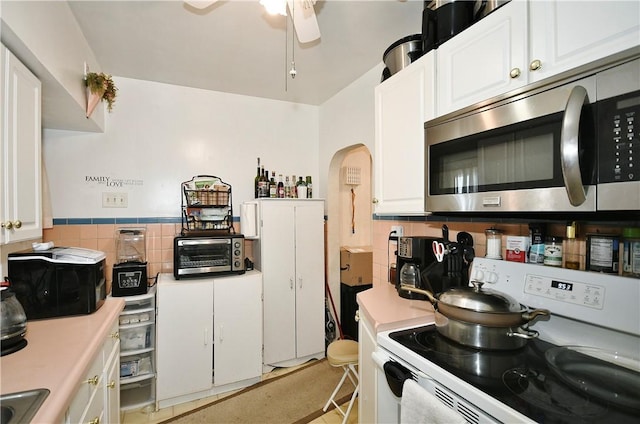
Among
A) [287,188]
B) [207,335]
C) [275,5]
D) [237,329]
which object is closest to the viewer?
[275,5]

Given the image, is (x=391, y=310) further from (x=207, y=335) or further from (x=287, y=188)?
(x=287, y=188)

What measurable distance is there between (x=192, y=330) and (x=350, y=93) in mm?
2518

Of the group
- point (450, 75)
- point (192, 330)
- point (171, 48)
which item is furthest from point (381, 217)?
point (171, 48)

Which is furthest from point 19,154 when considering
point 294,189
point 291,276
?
point 294,189

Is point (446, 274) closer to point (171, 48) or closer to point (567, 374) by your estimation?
point (567, 374)

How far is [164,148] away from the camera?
8.80 ft

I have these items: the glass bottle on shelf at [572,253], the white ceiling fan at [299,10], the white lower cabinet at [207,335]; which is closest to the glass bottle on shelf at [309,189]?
the white lower cabinet at [207,335]

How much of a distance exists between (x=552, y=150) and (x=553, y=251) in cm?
51

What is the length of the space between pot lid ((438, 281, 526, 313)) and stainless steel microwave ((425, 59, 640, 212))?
1.07 feet

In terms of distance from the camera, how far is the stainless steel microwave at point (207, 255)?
7.67 ft

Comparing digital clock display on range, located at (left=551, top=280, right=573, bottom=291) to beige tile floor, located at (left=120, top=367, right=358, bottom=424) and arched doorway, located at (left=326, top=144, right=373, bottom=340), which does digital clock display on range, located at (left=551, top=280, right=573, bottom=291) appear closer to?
beige tile floor, located at (left=120, top=367, right=358, bottom=424)

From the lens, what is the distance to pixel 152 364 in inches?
88.9

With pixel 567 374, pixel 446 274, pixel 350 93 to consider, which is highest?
pixel 350 93

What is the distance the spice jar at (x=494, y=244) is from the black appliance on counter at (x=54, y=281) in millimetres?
2071
